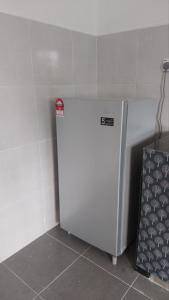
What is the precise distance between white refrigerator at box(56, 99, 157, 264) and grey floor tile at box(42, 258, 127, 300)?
0.15 meters

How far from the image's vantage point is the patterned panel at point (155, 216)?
118 cm

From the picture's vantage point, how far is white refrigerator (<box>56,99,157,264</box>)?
1.28 m

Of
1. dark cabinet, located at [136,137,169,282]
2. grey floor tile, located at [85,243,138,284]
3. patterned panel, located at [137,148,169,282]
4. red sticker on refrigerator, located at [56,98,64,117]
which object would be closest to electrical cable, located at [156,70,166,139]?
dark cabinet, located at [136,137,169,282]

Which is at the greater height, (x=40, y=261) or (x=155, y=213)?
(x=155, y=213)

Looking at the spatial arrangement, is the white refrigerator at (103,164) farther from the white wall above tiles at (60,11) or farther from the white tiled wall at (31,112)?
the white wall above tiles at (60,11)

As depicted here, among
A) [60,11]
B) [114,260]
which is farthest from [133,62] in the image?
[114,260]

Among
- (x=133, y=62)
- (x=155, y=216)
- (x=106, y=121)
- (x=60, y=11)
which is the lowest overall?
(x=155, y=216)

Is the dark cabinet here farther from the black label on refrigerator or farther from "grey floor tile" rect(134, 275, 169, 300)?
the black label on refrigerator

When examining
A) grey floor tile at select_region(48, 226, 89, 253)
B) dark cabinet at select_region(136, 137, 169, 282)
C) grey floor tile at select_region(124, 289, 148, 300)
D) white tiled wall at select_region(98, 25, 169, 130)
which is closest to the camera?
dark cabinet at select_region(136, 137, 169, 282)

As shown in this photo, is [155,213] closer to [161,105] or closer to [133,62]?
[161,105]

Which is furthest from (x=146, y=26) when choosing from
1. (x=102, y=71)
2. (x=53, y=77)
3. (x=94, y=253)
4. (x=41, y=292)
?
(x=41, y=292)

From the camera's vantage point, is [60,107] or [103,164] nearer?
[103,164]

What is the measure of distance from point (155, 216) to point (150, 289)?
1.53ft

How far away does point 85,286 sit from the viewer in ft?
4.51
